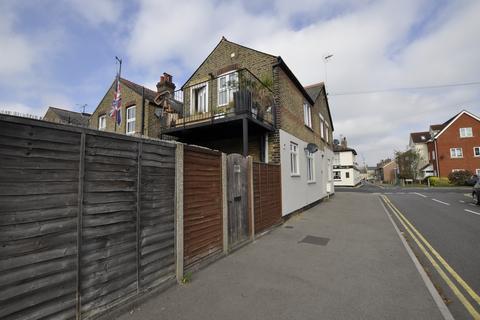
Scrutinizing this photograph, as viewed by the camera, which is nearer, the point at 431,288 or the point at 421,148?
the point at 431,288

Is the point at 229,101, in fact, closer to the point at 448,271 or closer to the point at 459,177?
the point at 448,271

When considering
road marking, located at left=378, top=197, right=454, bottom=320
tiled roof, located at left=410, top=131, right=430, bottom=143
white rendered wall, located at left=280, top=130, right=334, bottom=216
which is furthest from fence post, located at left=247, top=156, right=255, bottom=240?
tiled roof, located at left=410, top=131, right=430, bottom=143

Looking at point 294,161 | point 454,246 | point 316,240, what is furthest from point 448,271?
point 294,161

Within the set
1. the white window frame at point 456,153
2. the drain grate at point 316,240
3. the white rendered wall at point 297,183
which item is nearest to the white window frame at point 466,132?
the white window frame at point 456,153

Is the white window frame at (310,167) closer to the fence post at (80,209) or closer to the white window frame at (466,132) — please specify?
the fence post at (80,209)

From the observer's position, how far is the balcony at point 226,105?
8148mm

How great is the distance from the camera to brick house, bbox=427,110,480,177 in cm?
3691

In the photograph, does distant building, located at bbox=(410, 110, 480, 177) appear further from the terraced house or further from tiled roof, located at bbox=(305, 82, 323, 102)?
the terraced house

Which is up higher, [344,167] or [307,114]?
[307,114]

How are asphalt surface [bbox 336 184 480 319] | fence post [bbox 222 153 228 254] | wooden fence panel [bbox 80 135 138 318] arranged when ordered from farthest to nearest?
1. fence post [bbox 222 153 228 254]
2. asphalt surface [bbox 336 184 480 319]
3. wooden fence panel [bbox 80 135 138 318]

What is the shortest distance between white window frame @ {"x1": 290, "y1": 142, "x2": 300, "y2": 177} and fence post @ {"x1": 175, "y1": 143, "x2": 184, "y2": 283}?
23.6ft

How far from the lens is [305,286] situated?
416 cm

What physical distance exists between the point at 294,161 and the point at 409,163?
148 feet

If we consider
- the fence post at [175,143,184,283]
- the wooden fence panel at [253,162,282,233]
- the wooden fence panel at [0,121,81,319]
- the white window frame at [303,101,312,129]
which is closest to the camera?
the wooden fence panel at [0,121,81,319]
